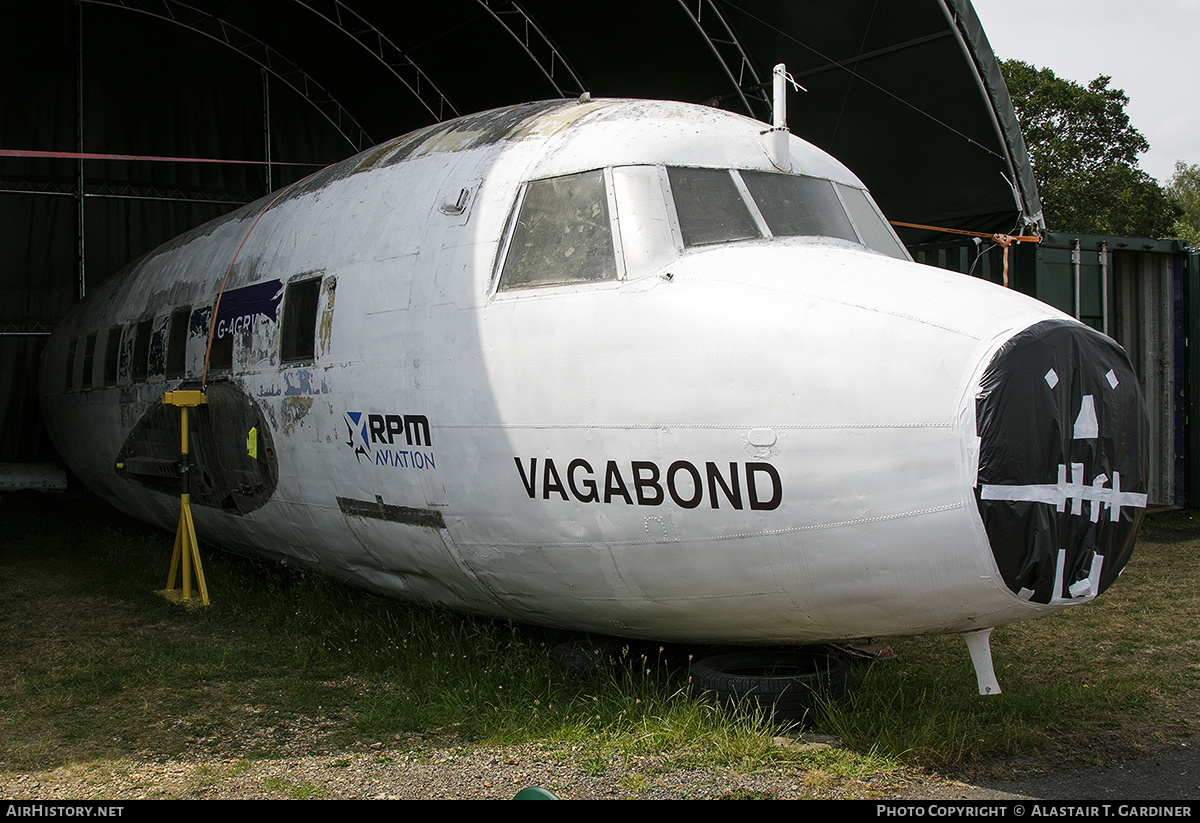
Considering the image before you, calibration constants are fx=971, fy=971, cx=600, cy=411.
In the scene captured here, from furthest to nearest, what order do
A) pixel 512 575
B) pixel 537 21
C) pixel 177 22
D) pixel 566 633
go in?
pixel 177 22 → pixel 537 21 → pixel 566 633 → pixel 512 575

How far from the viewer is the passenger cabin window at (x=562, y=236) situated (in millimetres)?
5570

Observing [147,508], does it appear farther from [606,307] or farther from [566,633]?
[606,307]

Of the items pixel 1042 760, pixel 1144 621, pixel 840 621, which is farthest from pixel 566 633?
pixel 1144 621

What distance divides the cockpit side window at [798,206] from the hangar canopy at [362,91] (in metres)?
7.85

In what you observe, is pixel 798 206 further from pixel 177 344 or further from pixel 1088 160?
pixel 1088 160

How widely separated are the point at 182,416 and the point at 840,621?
252 inches

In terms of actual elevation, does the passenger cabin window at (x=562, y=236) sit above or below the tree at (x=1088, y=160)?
below

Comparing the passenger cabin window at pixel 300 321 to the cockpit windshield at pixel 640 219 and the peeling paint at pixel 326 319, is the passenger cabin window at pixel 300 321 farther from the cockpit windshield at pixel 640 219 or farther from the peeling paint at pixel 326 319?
the cockpit windshield at pixel 640 219

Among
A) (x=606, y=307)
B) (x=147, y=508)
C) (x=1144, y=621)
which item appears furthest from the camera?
(x=147, y=508)

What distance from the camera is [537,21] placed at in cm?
1573

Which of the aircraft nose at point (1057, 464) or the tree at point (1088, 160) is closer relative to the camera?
the aircraft nose at point (1057, 464)

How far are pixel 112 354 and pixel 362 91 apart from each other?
33.3 ft

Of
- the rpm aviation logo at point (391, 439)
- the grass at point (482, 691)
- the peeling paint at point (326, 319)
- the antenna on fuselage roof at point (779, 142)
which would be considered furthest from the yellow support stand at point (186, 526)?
the antenna on fuselage roof at point (779, 142)

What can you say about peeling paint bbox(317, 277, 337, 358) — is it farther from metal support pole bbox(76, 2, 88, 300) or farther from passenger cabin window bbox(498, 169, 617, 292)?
A: metal support pole bbox(76, 2, 88, 300)
